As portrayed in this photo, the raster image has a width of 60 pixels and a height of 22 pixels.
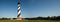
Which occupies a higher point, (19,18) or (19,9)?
(19,9)

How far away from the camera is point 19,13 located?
354 inches

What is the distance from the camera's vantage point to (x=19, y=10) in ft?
29.5

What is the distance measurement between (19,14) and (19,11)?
195 mm

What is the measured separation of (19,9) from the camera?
8.92 meters

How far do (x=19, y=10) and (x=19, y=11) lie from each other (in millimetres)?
64

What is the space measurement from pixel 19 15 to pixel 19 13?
0.14 meters

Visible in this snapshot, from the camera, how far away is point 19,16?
29.6 feet

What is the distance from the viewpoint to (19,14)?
29.7 ft

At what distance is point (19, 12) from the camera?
8.99 metres

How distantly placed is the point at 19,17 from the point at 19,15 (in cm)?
15

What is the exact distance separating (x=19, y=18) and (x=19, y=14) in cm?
28

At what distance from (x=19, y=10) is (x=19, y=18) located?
501 mm

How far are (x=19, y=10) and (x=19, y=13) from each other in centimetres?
19
